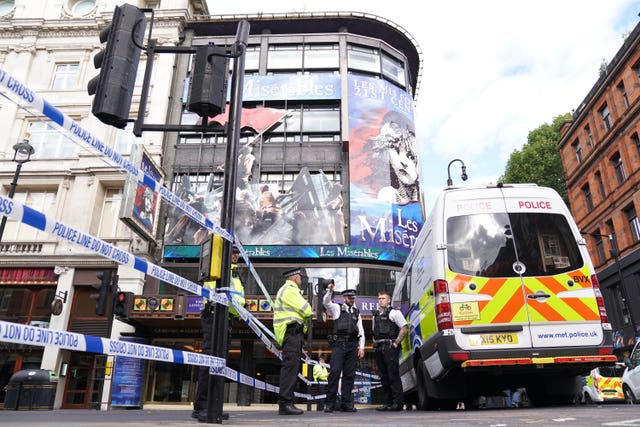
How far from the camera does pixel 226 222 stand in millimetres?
4715

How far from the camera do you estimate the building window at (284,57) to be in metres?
29.1

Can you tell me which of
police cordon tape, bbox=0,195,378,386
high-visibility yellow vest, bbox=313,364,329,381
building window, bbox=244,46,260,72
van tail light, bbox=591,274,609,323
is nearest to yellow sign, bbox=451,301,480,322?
van tail light, bbox=591,274,609,323

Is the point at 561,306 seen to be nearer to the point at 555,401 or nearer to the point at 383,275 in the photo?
the point at 555,401

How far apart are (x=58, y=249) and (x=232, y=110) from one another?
20290mm

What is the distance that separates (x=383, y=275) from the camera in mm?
23109

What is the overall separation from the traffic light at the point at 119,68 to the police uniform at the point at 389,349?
5.99 metres

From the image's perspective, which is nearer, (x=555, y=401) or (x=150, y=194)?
(x=555, y=401)

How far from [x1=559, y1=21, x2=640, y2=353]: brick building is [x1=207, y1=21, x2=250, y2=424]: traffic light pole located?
21.6 metres

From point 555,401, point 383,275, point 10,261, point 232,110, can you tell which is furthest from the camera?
point 383,275

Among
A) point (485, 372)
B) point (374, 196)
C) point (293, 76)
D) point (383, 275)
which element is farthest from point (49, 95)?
point (485, 372)

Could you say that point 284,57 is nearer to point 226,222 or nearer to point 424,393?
point 424,393

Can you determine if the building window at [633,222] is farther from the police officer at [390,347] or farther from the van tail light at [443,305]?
the van tail light at [443,305]

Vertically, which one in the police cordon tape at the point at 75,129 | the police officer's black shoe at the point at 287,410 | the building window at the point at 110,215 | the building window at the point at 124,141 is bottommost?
the police officer's black shoe at the point at 287,410

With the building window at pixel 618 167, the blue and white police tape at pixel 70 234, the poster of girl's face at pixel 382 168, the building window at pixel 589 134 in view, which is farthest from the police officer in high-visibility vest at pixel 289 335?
the building window at pixel 589 134
